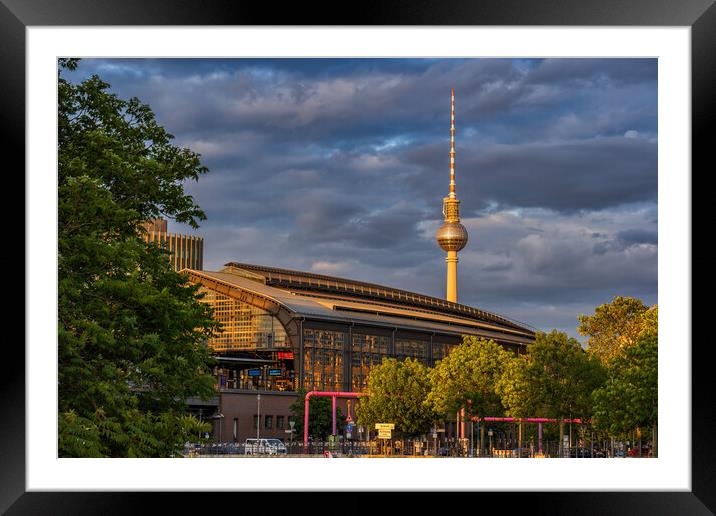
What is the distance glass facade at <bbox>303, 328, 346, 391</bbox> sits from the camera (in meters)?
106

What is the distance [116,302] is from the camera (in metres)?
21.3

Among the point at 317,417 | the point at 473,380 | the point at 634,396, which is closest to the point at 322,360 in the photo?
the point at 317,417

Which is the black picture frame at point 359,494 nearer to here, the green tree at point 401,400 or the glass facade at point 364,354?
the green tree at point 401,400

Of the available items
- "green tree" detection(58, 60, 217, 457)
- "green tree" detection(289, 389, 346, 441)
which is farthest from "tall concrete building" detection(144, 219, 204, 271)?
"green tree" detection(58, 60, 217, 457)

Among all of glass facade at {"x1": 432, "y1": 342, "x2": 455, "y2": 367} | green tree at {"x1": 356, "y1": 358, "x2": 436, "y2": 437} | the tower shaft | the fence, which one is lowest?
the fence

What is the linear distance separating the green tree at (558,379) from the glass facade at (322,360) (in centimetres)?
5021

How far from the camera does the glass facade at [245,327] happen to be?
107m

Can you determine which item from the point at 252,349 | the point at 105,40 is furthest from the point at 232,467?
the point at 252,349

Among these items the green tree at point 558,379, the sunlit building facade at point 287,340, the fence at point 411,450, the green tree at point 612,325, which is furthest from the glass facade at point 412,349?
the green tree at point 558,379

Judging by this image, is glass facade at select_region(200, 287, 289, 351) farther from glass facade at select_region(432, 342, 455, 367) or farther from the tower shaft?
the tower shaft

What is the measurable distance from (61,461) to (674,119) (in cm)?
784

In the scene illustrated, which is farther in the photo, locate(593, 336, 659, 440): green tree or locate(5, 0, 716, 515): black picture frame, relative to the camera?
locate(593, 336, 659, 440): green tree

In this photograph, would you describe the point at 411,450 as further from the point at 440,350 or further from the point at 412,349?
the point at 440,350

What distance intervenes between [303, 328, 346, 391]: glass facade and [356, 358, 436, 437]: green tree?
1053 inches
